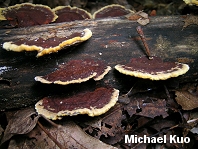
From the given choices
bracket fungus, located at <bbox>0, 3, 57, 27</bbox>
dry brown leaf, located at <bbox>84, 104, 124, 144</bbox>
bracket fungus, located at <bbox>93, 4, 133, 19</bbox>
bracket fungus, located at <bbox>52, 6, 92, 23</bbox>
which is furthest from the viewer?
bracket fungus, located at <bbox>93, 4, 133, 19</bbox>

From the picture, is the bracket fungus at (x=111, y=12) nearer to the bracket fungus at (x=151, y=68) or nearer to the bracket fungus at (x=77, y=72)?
the bracket fungus at (x=151, y=68)

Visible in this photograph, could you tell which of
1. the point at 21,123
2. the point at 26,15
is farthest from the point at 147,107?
the point at 26,15

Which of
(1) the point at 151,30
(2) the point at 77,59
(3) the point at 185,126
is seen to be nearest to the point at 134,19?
(1) the point at 151,30

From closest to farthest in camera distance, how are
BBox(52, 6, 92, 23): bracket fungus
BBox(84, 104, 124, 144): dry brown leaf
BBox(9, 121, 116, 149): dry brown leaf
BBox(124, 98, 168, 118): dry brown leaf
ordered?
BBox(9, 121, 116, 149): dry brown leaf < BBox(84, 104, 124, 144): dry brown leaf < BBox(124, 98, 168, 118): dry brown leaf < BBox(52, 6, 92, 23): bracket fungus

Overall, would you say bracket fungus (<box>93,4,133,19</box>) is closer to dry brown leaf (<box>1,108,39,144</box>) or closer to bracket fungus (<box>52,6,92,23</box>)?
bracket fungus (<box>52,6,92,23</box>)

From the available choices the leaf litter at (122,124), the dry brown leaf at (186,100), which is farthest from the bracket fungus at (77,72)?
the dry brown leaf at (186,100)

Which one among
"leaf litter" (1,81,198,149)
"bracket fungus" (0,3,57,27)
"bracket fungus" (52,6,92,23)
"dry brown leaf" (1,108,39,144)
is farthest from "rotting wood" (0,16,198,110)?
"bracket fungus" (52,6,92,23)
